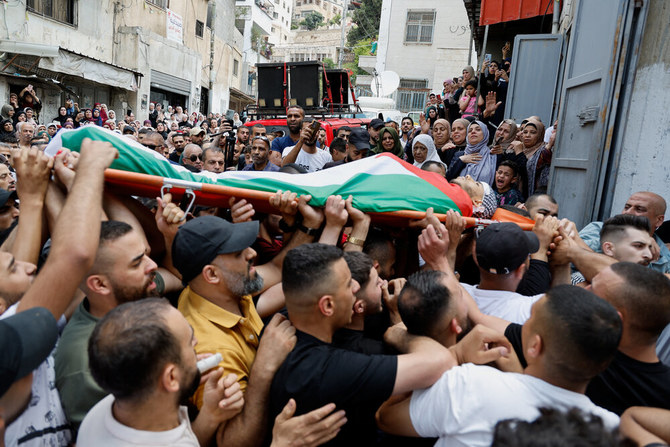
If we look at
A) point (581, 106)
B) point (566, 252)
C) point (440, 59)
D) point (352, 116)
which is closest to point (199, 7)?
point (440, 59)

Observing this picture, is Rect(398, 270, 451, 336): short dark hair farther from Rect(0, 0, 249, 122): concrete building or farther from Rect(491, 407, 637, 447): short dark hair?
Rect(0, 0, 249, 122): concrete building

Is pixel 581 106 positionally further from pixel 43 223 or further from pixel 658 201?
pixel 43 223

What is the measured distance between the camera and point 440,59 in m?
21.2

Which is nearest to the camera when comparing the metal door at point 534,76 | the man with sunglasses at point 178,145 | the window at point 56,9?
the metal door at point 534,76

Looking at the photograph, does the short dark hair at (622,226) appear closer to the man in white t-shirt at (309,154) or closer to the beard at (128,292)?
the beard at (128,292)

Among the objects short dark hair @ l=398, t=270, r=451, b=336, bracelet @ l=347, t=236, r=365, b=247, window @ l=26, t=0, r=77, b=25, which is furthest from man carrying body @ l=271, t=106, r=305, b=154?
window @ l=26, t=0, r=77, b=25

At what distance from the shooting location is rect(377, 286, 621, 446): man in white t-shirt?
1.45 meters

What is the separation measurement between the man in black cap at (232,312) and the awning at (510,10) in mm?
9341

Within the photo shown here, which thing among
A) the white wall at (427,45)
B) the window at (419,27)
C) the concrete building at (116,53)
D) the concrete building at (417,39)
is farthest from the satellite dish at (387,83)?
the concrete building at (116,53)

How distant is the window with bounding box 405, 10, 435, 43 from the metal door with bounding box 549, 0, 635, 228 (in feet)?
63.8

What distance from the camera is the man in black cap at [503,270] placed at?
2.19 m

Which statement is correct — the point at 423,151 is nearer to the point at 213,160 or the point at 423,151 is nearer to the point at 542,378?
the point at 213,160

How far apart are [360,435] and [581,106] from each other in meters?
3.73

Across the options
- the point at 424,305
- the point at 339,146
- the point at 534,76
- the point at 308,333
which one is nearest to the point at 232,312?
the point at 308,333
